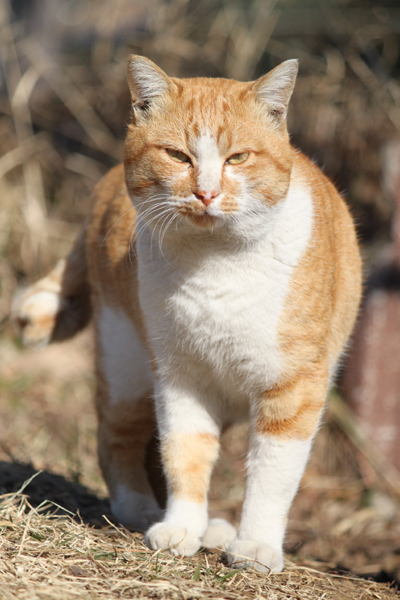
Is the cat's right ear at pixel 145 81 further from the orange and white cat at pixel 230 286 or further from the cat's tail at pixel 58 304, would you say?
the cat's tail at pixel 58 304

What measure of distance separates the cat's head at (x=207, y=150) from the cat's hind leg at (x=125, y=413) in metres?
0.84

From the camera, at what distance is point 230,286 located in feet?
6.92

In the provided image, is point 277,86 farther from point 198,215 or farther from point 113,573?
point 113,573

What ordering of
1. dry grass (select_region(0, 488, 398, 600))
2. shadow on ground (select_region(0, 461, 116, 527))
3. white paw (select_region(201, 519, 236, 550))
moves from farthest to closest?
1. shadow on ground (select_region(0, 461, 116, 527))
2. white paw (select_region(201, 519, 236, 550))
3. dry grass (select_region(0, 488, 398, 600))

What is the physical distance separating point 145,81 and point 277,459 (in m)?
1.38

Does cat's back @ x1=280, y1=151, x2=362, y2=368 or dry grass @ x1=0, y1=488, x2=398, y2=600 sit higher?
cat's back @ x1=280, y1=151, x2=362, y2=368

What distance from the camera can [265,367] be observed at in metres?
2.17

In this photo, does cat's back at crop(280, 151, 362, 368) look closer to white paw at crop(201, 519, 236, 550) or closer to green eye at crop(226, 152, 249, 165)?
green eye at crop(226, 152, 249, 165)

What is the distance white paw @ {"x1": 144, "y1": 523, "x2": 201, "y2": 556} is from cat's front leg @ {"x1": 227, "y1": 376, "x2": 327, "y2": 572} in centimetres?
14

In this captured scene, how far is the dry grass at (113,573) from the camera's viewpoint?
1.72 m

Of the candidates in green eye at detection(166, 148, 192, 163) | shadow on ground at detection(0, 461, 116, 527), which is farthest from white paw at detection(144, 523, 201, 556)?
green eye at detection(166, 148, 192, 163)

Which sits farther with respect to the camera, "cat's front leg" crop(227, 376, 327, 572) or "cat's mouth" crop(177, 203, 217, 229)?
"cat's front leg" crop(227, 376, 327, 572)

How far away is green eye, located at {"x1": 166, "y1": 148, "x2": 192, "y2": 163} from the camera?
6.66 ft

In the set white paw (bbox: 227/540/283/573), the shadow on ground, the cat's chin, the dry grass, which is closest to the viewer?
the dry grass
